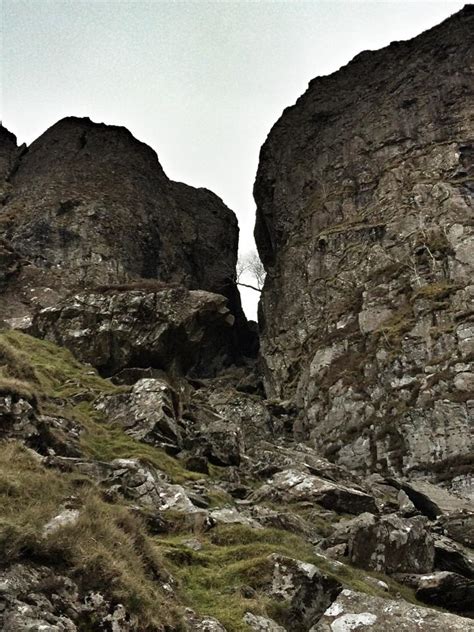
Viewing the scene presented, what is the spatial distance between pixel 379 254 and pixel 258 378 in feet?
44.8

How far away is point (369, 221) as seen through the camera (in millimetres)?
46750

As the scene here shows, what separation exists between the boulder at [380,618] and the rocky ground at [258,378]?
32 millimetres

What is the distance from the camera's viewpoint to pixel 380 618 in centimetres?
911

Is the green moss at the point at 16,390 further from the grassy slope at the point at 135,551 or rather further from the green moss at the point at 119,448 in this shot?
the green moss at the point at 119,448

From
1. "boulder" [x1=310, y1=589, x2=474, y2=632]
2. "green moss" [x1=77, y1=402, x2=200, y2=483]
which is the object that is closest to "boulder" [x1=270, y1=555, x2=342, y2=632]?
"boulder" [x1=310, y1=589, x2=474, y2=632]

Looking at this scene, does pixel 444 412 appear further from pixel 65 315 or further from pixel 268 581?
pixel 268 581

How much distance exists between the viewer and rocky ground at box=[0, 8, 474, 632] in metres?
9.21

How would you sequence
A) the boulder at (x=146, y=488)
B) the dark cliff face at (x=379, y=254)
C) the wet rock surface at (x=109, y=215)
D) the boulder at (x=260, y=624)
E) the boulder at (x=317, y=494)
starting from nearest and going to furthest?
the boulder at (x=260, y=624)
the boulder at (x=146, y=488)
the boulder at (x=317, y=494)
the dark cliff face at (x=379, y=254)
the wet rock surface at (x=109, y=215)

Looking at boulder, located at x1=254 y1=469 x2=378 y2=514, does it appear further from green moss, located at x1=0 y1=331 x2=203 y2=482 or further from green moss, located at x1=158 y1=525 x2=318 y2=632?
green moss, located at x1=158 y1=525 x2=318 y2=632

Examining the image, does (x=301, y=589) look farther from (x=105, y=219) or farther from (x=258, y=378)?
(x=105, y=219)

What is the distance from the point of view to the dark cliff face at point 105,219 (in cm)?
4550

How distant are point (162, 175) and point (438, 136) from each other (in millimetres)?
26428

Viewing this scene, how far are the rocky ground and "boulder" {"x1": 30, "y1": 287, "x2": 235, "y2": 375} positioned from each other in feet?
0.40

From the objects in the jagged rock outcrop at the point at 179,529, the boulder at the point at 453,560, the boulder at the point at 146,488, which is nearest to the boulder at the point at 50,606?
the jagged rock outcrop at the point at 179,529
